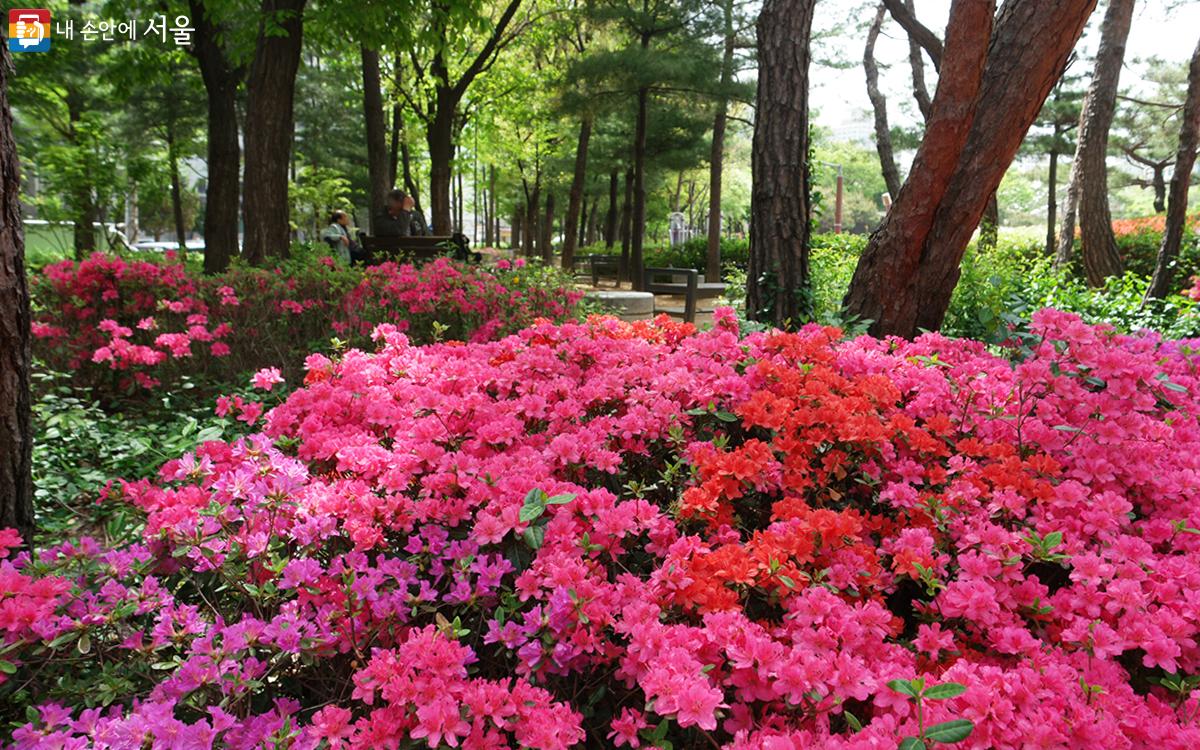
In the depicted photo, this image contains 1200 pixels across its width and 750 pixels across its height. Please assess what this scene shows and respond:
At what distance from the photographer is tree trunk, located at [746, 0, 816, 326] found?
4.68 m

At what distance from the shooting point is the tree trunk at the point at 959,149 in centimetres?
371

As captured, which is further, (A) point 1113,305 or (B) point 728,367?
(A) point 1113,305

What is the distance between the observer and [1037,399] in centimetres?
212

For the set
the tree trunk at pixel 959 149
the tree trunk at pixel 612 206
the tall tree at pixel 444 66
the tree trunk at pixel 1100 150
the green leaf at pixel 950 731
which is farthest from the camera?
the tree trunk at pixel 612 206

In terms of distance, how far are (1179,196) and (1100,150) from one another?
1488mm

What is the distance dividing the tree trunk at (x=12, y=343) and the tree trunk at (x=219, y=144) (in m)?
8.12

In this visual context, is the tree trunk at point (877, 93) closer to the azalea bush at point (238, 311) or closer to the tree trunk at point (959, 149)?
the tree trunk at point (959, 149)

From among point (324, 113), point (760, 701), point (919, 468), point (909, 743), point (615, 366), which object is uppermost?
point (324, 113)

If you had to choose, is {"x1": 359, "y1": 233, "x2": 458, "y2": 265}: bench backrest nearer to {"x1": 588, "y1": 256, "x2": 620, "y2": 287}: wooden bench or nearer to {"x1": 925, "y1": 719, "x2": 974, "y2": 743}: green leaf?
{"x1": 925, "y1": 719, "x2": 974, "y2": 743}: green leaf

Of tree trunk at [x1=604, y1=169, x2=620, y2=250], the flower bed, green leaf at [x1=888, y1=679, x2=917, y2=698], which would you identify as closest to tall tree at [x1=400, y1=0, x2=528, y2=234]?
tree trunk at [x1=604, y1=169, x2=620, y2=250]

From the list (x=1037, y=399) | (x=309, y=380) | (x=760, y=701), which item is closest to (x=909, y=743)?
(x=760, y=701)

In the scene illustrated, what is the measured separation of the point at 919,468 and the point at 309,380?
1887mm

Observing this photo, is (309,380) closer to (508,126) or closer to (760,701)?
(760,701)

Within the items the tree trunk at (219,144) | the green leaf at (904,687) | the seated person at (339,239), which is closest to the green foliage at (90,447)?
the green leaf at (904,687)
